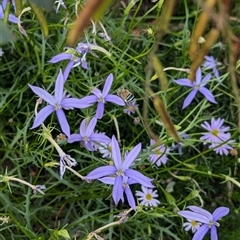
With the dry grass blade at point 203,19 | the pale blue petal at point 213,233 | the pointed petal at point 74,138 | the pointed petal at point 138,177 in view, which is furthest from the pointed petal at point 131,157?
the dry grass blade at point 203,19

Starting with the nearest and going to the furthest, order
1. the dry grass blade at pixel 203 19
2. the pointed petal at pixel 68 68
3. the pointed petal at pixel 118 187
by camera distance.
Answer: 1. the dry grass blade at pixel 203 19
2. the pointed petal at pixel 118 187
3. the pointed petal at pixel 68 68

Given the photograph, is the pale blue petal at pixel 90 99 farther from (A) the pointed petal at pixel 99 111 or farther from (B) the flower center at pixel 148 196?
(B) the flower center at pixel 148 196

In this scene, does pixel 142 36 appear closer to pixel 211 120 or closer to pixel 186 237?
pixel 211 120

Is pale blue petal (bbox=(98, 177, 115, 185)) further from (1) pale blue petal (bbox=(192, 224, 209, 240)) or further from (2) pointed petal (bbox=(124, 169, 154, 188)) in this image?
(1) pale blue petal (bbox=(192, 224, 209, 240))

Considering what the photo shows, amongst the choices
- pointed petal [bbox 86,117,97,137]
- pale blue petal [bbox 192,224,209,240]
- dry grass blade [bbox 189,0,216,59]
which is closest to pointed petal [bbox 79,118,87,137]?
pointed petal [bbox 86,117,97,137]

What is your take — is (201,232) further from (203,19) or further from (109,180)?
(203,19)

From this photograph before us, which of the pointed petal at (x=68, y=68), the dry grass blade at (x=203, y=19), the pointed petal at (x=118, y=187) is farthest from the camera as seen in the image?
the pointed petal at (x=68, y=68)
